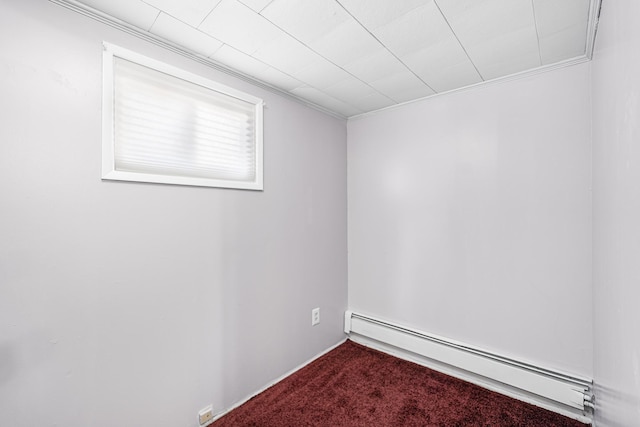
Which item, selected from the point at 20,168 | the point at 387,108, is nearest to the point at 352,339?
the point at 387,108

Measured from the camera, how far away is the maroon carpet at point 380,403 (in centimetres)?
172

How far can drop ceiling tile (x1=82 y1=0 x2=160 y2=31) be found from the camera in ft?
4.08

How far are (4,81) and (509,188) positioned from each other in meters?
2.71

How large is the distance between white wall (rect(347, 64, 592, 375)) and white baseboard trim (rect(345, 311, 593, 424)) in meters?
0.08

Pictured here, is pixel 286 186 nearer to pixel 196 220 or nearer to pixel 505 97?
pixel 196 220

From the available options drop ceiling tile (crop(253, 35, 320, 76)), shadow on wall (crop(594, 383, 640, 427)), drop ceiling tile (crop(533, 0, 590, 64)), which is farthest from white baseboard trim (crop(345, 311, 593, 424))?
drop ceiling tile (crop(253, 35, 320, 76))

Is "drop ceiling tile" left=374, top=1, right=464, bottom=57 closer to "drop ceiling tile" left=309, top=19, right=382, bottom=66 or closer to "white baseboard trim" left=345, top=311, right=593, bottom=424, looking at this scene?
→ "drop ceiling tile" left=309, top=19, right=382, bottom=66

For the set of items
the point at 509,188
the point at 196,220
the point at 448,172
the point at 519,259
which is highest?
the point at 448,172

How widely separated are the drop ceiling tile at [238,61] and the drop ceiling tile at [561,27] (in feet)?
4.80

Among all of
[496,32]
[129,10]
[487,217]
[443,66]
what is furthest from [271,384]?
[496,32]

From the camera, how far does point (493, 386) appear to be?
6.56ft

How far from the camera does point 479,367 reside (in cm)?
202

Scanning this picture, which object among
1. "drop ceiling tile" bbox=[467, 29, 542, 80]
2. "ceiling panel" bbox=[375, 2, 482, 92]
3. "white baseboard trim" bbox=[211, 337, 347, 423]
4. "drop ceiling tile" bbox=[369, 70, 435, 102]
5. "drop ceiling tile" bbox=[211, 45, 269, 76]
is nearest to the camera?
"ceiling panel" bbox=[375, 2, 482, 92]

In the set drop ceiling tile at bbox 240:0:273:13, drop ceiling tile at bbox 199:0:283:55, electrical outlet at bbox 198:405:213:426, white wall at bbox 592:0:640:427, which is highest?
drop ceiling tile at bbox 199:0:283:55
